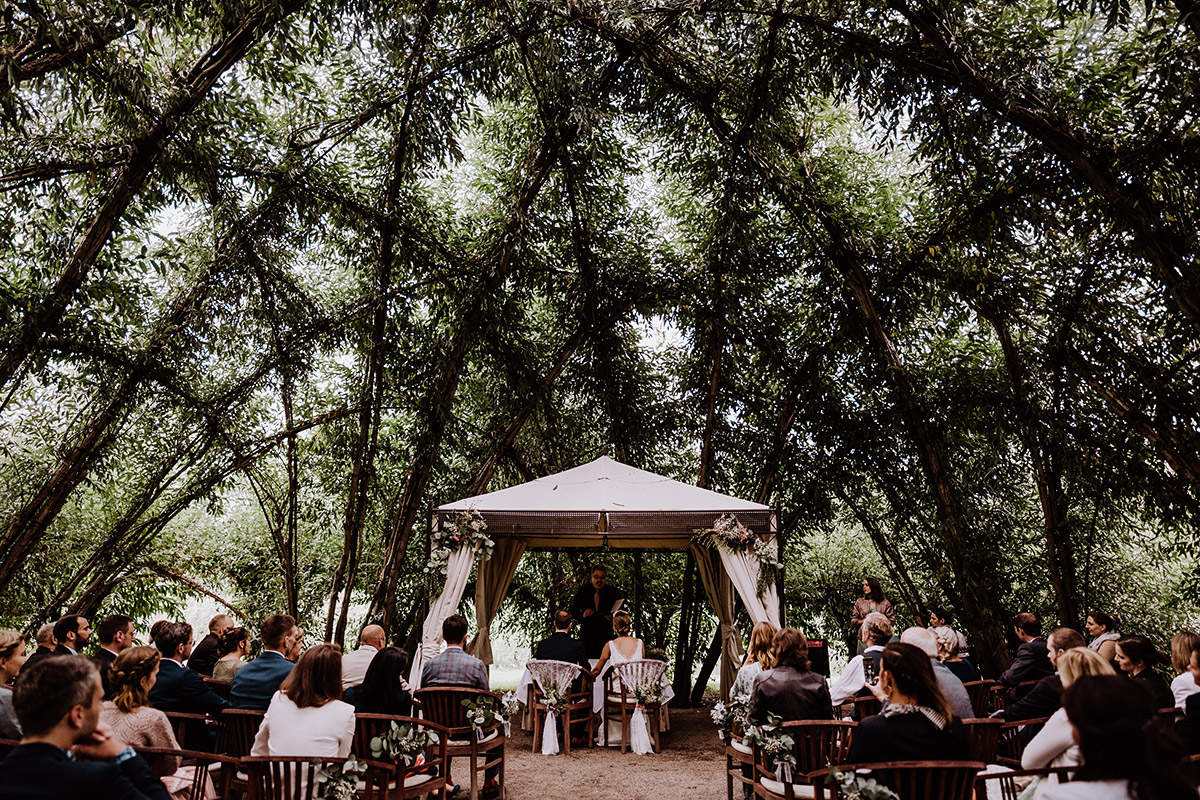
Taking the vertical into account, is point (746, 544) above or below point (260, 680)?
above

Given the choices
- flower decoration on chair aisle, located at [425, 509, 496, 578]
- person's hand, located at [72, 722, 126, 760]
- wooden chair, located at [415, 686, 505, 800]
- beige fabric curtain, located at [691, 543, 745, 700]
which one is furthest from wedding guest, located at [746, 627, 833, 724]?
beige fabric curtain, located at [691, 543, 745, 700]

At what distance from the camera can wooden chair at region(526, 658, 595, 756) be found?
5.91 m

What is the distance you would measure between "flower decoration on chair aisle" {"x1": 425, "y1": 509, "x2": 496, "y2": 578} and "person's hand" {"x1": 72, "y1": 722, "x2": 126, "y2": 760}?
4.40 meters

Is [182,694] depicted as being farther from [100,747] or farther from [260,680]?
[100,747]

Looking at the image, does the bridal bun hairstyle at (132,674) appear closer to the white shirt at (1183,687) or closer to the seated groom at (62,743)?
the seated groom at (62,743)

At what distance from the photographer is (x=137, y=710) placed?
291cm

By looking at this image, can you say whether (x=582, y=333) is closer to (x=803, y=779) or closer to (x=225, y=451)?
(x=225, y=451)

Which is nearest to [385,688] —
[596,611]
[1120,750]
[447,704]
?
[447,704]

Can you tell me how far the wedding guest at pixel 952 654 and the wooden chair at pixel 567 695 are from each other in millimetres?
2626

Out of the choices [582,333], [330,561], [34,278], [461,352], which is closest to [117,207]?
[34,278]

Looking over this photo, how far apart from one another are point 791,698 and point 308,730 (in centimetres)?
210

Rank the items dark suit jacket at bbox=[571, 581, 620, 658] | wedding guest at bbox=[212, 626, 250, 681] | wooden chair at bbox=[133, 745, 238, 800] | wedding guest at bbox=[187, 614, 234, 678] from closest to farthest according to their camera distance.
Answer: wooden chair at bbox=[133, 745, 238, 800] < wedding guest at bbox=[212, 626, 250, 681] < wedding guest at bbox=[187, 614, 234, 678] < dark suit jacket at bbox=[571, 581, 620, 658]

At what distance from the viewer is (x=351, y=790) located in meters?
2.84

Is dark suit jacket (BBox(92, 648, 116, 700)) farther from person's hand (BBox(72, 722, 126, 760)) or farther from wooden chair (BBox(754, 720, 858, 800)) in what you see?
wooden chair (BBox(754, 720, 858, 800))
